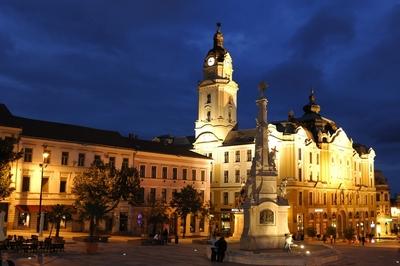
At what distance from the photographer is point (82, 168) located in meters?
52.3

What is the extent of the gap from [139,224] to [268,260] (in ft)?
115

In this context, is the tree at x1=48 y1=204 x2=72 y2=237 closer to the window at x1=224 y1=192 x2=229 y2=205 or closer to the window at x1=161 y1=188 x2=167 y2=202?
the window at x1=161 y1=188 x2=167 y2=202

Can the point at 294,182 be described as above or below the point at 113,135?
below

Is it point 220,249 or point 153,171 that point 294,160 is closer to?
point 153,171

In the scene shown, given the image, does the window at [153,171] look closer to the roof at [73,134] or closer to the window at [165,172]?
the window at [165,172]

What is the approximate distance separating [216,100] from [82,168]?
3629cm

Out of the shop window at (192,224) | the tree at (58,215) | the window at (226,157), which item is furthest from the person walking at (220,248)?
the window at (226,157)

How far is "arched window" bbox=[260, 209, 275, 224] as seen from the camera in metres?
29.9

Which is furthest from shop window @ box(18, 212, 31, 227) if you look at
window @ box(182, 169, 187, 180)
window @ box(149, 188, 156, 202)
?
window @ box(182, 169, 187, 180)

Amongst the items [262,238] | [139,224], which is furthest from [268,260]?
[139,224]

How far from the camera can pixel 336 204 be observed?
79.9 meters

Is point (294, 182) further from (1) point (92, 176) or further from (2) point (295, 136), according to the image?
(1) point (92, 176)

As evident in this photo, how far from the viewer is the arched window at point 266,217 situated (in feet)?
98.0

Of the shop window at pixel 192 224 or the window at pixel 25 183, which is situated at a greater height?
the window at pixel 25 183
